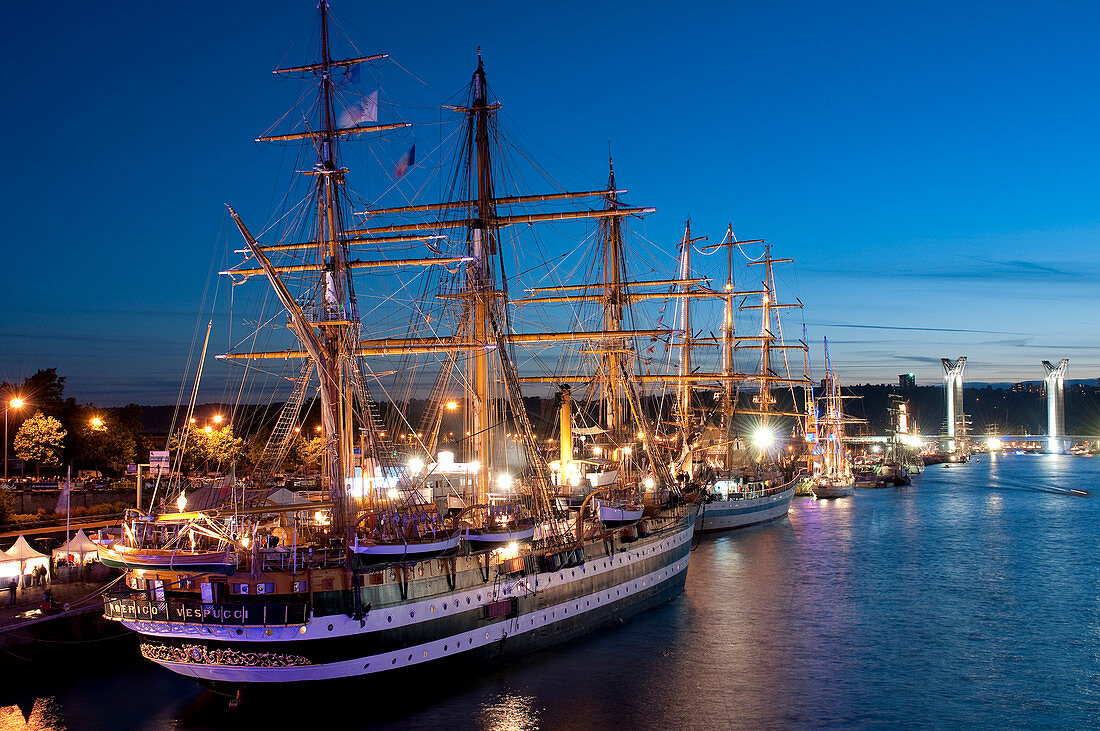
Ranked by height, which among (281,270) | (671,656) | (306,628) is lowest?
(671,656)

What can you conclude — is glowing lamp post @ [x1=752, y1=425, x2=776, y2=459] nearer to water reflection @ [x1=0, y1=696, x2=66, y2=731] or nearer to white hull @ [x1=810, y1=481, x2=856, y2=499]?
white hull @ [x1=810, y1=481, x2=856, y2=499]

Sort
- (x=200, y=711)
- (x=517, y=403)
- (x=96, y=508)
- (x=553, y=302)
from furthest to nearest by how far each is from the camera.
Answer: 1. (x=553, y=302)
2. (x=96, y=508)
3. (x=517, y=403)
4. (x=200, y=711)

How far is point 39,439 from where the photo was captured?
5741cm

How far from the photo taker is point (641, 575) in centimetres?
3944

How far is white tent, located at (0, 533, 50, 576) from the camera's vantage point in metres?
32.4

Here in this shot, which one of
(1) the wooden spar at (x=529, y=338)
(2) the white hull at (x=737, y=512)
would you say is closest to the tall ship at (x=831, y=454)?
(2) the white hull at (x=737, y=512)

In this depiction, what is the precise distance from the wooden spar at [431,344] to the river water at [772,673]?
1260cm

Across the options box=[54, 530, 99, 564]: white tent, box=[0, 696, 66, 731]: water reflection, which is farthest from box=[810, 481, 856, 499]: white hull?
box=[0, 696, 66, 731]: water reflection

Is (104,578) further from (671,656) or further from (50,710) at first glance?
(671,656)

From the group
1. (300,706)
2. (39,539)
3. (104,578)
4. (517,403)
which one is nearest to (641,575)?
(517,403)

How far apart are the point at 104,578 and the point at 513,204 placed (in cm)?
2497

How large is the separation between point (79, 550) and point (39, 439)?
85.2 feet

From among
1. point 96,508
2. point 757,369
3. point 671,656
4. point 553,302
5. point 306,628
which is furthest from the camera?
point 757,369

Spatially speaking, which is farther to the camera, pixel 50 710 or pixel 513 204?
pixel 513 204
